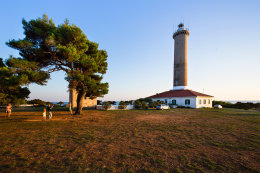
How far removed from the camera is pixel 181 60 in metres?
33.3

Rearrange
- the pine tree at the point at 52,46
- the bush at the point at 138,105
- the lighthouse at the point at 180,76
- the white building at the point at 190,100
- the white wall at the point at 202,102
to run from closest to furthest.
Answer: the pine tree at the point at 52,46 < the bush at the point at 138,105 < the white building at the point at 190,100 < the white wall at the point at 202,102 < the lighthouse at the point at 180,76

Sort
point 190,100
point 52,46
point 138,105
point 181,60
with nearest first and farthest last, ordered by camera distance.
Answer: point 52,46 < point 138,105 < point 190,100 < point 181,60

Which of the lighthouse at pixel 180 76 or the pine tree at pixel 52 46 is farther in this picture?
the lighthouse at pixel 180 76

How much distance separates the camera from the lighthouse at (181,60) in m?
33.0

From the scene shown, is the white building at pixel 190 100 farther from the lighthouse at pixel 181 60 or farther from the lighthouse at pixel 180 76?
the lighthouse at pixel 181 60

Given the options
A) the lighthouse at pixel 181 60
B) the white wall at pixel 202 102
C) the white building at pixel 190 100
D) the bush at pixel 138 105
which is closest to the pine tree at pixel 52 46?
the bush at pixel 138 105

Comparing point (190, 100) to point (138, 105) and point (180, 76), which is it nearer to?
point (180, 76)

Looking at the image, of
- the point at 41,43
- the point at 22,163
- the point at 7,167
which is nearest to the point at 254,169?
the point at 22,163

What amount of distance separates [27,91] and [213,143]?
56.7 ft

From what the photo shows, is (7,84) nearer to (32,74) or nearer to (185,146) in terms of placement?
(32,74)

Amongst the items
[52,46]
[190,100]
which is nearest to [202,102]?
[190,100]

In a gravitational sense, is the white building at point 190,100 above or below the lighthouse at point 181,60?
below

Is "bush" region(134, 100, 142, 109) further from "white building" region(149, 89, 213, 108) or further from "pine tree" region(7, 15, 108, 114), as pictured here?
"pine tree" region(7, 15, 108, 114)

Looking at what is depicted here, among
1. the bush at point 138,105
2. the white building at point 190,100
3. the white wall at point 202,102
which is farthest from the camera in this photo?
the white wall at point 202,102
